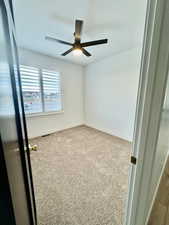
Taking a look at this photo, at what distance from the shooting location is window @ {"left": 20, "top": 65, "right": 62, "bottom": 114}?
125 inches

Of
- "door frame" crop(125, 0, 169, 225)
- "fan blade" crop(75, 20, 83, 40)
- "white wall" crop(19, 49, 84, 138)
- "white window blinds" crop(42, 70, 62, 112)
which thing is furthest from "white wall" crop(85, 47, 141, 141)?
"door frame" crop(125, 0, 169, 225)

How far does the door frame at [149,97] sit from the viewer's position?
61cm

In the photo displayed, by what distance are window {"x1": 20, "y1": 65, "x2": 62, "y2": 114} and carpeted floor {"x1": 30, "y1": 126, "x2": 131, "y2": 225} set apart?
110cm

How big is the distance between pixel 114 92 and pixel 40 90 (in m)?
2.31

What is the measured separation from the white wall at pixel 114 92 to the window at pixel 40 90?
1.27m

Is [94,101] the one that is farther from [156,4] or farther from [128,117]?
[156,4]

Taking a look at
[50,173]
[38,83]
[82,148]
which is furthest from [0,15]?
[38,83]

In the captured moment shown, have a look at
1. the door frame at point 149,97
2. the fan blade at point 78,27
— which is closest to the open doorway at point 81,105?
the fan blade at point 78,27

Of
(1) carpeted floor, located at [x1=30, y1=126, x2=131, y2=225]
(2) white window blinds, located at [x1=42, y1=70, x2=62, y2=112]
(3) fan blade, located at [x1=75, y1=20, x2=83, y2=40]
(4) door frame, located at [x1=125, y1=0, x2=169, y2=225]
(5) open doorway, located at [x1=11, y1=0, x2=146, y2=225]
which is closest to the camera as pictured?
(4) door frame, located at [x1=125, y1=0, x2=169, y2=225]

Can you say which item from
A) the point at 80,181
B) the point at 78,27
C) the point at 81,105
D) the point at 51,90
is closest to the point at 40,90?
the point at 51,90

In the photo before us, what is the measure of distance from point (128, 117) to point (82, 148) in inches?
63.0

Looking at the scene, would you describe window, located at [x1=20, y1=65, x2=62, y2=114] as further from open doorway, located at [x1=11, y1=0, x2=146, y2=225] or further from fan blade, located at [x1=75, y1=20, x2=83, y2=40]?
fan blade, located at [x1=75, y1=20, x2=83, y2=40]

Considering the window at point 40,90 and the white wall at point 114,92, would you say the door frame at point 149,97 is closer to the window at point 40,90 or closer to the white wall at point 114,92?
the white wall at point 114,92

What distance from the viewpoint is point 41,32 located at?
226 cm
